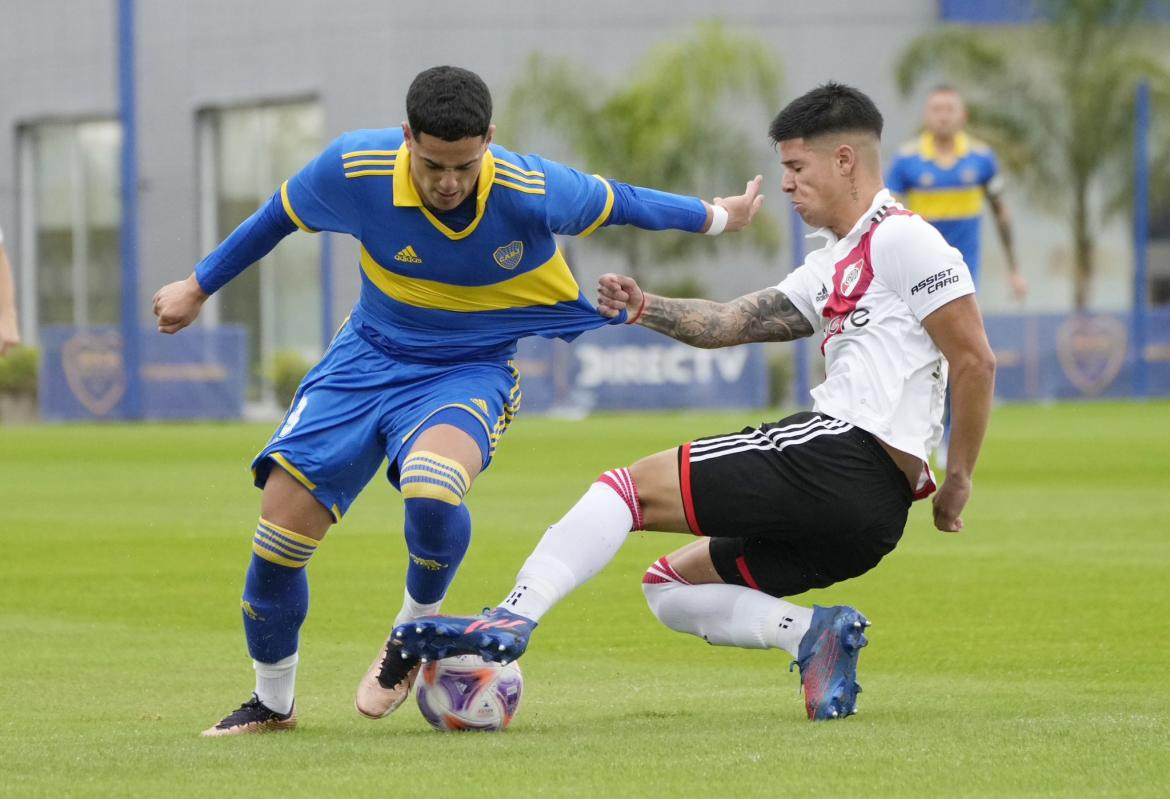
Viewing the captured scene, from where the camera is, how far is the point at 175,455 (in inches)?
803

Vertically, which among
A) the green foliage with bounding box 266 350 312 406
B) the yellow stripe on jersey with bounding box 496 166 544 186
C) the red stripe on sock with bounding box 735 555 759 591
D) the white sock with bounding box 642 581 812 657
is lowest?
the green foliage with bounding box 266 350 312 406

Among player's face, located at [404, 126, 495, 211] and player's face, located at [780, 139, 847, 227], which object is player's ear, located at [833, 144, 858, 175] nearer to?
player's face, located at [780, 139, 847, 227]

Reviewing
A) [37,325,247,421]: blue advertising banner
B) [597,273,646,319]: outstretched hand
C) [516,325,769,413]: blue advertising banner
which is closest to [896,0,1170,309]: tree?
[516,325,769,413]: blue advertising banner

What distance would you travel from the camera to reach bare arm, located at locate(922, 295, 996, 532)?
18.7 ft

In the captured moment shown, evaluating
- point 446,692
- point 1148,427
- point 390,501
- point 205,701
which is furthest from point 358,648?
point 1148,427

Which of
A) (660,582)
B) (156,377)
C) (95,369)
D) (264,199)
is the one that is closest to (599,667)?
(660,582)

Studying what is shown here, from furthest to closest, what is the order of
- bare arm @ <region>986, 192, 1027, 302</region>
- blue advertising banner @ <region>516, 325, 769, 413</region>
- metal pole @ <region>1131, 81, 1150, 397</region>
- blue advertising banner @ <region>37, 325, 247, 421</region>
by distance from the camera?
metal pole @ <region>1131, 81, 1150, 397</region> < blue advertising banner @ <region>516, 325, 769, 413</region> < blue advertising banner @ <region>37, 325, 247, 421</region> < bare arm @ <region>986, 192, 1027, 302</region>

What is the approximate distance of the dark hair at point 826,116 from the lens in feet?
19.9

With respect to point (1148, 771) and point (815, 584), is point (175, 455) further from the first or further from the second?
point (1148, 771)

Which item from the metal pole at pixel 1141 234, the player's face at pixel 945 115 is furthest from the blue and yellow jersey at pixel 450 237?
the metal pole at pixel 1141 234

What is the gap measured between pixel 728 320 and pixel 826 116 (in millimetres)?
738

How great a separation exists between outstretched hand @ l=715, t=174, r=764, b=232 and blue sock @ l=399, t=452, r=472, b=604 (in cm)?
137

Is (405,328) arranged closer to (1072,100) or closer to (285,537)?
(285,537)

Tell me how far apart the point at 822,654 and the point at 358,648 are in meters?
2.70
